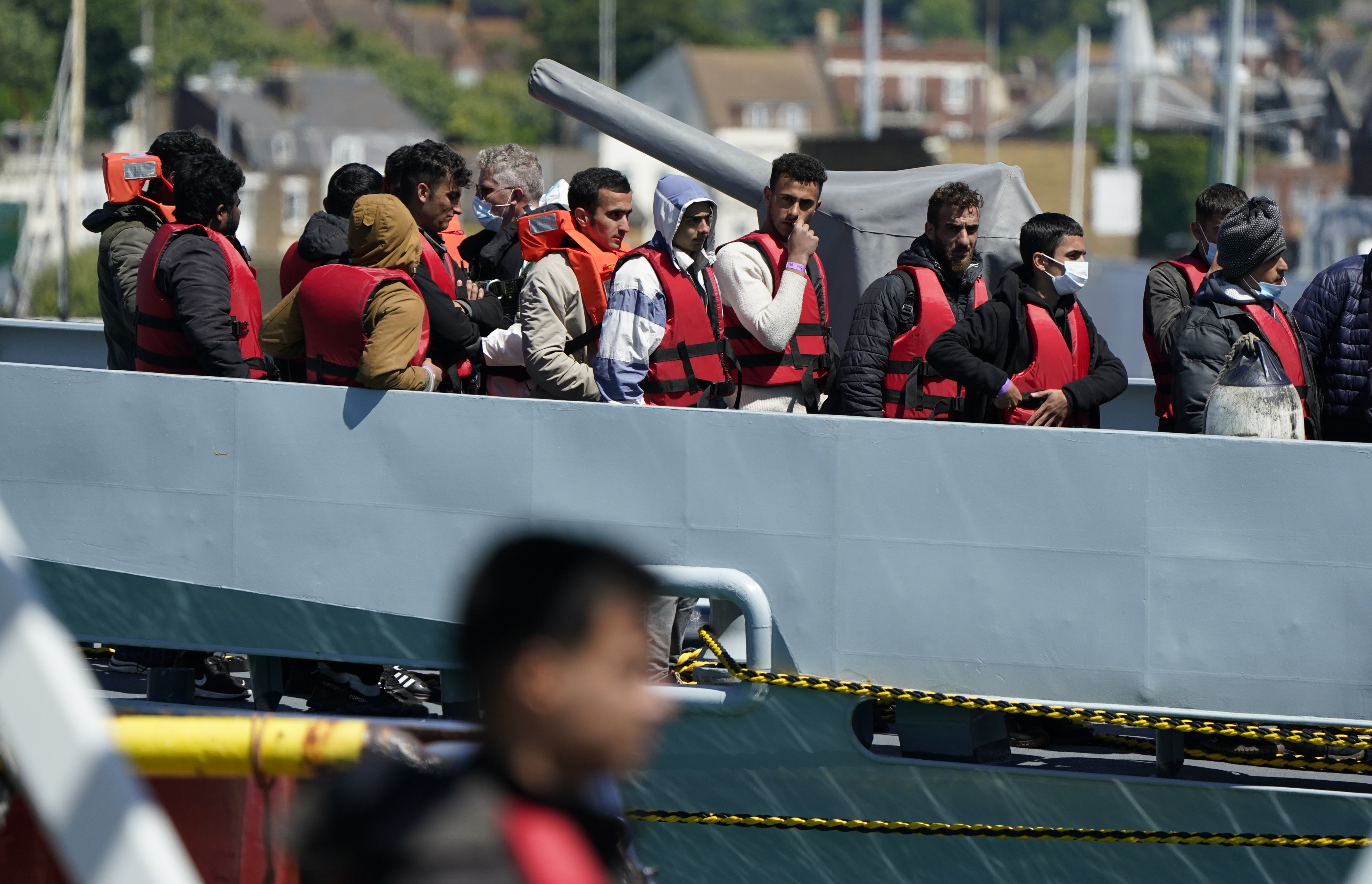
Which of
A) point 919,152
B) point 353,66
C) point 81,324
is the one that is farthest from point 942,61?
point 81,324

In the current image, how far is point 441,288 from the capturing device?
5559 millimetres

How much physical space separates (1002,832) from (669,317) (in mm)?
1896

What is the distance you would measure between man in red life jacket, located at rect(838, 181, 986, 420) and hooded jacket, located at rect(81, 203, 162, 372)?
263 centimetres

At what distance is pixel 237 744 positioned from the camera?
243 cm

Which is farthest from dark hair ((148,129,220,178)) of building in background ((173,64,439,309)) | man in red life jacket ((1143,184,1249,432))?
building in background ((173,64,439,309))

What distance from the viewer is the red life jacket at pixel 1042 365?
200 inches

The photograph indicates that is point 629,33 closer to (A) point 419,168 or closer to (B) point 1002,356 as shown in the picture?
(A) point 419,168

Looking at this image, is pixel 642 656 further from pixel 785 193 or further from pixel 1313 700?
pixel 785 193

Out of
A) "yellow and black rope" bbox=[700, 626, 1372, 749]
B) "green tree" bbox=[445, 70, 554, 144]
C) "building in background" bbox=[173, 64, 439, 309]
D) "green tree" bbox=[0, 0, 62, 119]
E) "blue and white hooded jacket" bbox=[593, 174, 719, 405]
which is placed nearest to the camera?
"yellow and black rope" bbox=[700, 626, 1372, 749]

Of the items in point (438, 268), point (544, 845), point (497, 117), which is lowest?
point (544, 845)

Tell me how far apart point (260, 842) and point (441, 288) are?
8.82 feet

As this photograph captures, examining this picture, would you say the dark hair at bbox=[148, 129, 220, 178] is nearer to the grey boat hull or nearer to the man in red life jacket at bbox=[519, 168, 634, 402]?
the grey boat hull

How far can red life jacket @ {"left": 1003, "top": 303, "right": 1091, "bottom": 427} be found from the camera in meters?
5.08

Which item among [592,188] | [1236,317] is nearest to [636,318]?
[592,188]
